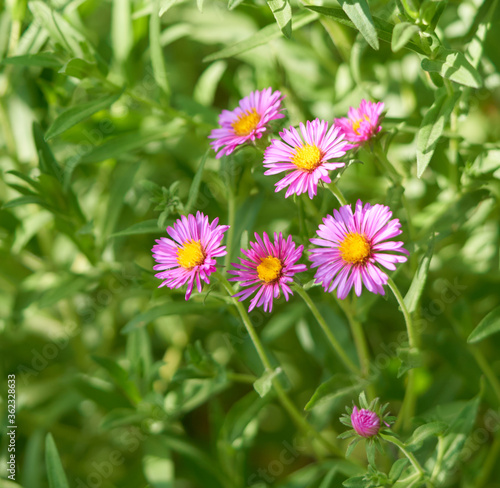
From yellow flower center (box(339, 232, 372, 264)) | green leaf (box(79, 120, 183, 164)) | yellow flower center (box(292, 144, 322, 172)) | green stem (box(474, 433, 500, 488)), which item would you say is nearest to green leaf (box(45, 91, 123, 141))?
green leaf (box(79, 120, 183, 164))

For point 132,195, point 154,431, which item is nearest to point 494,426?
point 154,431

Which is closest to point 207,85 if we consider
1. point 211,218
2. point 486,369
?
point 211,218

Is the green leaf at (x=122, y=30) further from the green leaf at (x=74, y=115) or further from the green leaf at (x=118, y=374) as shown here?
the green leaf at (x=118, y=374)

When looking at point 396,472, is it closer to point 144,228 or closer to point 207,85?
point 144,228

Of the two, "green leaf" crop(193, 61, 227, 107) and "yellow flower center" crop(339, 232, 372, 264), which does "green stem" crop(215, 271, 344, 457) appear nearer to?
"yellow flower center" crop(339, 232, 372, 264)

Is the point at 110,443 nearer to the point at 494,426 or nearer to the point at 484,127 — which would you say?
the point at 494,426

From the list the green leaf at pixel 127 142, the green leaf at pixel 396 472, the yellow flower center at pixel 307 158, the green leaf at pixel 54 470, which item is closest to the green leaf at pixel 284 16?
the yellow flower center at pixel 307 158
